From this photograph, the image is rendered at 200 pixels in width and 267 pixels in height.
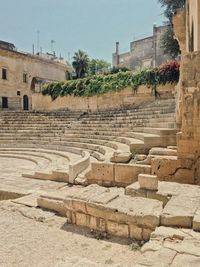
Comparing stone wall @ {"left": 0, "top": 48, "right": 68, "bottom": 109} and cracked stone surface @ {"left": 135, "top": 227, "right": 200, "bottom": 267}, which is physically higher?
stone wall @ {"left": 0, "top": 48, "right": 68, "bottom": 109}

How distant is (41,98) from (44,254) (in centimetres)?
2103

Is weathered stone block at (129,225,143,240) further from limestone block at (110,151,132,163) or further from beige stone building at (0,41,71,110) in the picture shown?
beige stone building at (0,41,71,110)

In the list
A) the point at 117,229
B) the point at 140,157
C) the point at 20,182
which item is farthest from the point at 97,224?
the point at 20,182

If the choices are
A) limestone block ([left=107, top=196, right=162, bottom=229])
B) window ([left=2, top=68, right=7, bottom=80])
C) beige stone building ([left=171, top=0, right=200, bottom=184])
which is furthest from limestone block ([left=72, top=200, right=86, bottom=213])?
window ([left=2, top=68, right=7, bottom=80])

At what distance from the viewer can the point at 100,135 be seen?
501 inches

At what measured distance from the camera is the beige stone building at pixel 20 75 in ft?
97.4

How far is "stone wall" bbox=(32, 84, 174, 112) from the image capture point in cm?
1669

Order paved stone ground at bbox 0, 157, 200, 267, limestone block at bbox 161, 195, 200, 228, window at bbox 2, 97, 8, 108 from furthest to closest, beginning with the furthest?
window at bbox 2, 97, 8, 108
limestone block at bbox 161, 195, 200, 228
paved stone ground at bbox 0, 157, 200, 267

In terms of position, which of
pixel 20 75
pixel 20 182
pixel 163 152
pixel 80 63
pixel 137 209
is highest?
pixel 80 63

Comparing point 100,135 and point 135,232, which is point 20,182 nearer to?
point 135,232

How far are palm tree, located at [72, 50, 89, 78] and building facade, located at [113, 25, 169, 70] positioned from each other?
5220mm

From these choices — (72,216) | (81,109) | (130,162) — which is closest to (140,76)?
(81,109)

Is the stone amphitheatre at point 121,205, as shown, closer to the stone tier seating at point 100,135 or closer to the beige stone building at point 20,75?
the stone tier seating at point 100,135

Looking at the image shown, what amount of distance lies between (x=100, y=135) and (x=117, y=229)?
8.90 m
